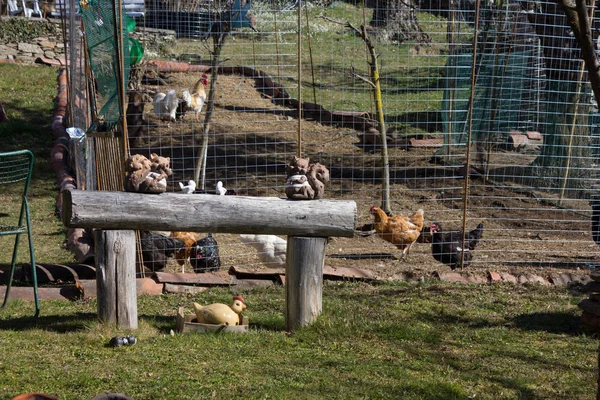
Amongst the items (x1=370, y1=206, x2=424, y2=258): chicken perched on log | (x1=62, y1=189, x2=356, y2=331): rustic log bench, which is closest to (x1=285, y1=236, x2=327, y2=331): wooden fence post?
(x1=62, y1=189, x2=356, y2=331): rustic log bench

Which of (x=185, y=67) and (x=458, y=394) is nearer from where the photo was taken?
(x=458, y=394)

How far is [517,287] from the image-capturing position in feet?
24.4

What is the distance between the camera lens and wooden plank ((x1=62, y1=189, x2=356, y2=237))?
539 centimetres

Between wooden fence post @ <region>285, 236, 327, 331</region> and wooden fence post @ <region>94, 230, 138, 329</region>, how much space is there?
4.03 ft

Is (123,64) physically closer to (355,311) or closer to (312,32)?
(355,311)

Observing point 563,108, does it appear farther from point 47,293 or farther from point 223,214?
point 47,293

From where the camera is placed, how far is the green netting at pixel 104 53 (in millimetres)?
6715

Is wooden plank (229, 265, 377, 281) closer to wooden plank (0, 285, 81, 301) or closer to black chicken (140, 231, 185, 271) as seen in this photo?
black chicken (140, 231, 185, 271)

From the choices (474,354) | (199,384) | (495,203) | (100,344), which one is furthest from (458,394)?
(495,203)

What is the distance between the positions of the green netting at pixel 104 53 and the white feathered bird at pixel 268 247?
1.84m

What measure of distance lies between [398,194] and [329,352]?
5.44 meters

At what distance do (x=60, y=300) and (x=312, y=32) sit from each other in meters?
13.2

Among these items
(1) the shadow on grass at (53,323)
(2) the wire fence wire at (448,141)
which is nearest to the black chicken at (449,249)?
(2) the wire fence wire at (448,141)

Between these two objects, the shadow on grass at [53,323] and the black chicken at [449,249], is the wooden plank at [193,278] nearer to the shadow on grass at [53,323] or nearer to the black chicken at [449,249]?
the shadow on grass at [53,323]
